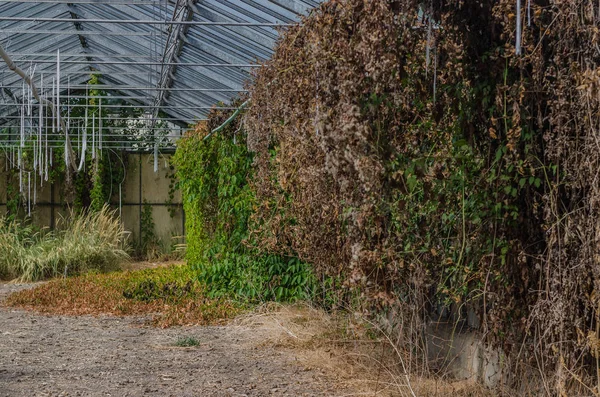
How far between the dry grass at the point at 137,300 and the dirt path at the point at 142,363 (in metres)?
0.43

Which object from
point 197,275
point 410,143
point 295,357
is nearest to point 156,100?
point 197,275

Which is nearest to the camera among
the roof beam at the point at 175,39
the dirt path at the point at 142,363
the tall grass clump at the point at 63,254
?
the dirt path at the point at 142,363

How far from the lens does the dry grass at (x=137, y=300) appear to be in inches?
291

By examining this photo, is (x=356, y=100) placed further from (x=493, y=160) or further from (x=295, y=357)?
(x=295, y=357)

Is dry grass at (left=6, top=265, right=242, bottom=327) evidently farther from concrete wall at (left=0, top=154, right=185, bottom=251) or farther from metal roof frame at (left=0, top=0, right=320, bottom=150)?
concrete wall at (left=0, top=154, right=185, bottom=251)

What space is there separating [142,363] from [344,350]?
1468 mm

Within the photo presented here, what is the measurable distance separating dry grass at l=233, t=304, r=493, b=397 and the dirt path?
107 millimetres

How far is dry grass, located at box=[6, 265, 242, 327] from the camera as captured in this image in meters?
7.40

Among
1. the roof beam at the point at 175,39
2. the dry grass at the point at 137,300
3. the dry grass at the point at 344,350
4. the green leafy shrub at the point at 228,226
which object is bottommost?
the dry grass at the point at 137,300

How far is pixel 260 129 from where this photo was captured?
6320 mm

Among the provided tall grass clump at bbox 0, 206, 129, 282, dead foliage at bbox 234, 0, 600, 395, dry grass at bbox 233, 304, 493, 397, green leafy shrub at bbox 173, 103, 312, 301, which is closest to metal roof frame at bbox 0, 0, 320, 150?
green leafy shrub at bbox 173, 103, 312, 301

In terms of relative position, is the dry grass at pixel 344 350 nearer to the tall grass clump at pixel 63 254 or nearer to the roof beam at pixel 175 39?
the roof beam at pixel 175 39

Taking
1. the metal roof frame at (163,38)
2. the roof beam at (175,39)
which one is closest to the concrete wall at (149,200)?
the metal roof frame at (163,38)

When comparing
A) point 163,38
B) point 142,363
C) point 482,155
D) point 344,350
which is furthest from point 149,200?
point 482,155
